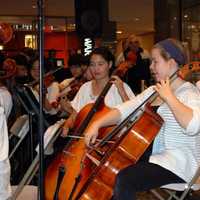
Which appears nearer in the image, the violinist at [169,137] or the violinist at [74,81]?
the violinist at [169,137]

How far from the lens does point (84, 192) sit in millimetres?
2154

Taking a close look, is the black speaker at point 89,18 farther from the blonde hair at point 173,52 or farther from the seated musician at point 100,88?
the blonde hair at point 173,52

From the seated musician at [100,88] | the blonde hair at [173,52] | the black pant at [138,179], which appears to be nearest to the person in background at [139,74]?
the seated musician at [100,88]

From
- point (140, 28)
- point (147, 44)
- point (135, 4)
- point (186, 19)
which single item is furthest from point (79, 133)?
point (147, 44)

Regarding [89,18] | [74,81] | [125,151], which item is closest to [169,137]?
[125,151]

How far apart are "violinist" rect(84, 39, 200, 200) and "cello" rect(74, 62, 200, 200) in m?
0.06

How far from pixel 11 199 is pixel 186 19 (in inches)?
162

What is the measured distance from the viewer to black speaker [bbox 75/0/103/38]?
6457 millimetres

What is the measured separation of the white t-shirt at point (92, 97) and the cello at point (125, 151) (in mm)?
700

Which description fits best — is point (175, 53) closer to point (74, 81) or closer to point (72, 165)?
point (72, 165)

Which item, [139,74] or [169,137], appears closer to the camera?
[169,137]

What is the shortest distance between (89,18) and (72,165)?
433 cm

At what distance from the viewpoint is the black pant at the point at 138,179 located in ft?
6.36

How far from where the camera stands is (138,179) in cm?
195
